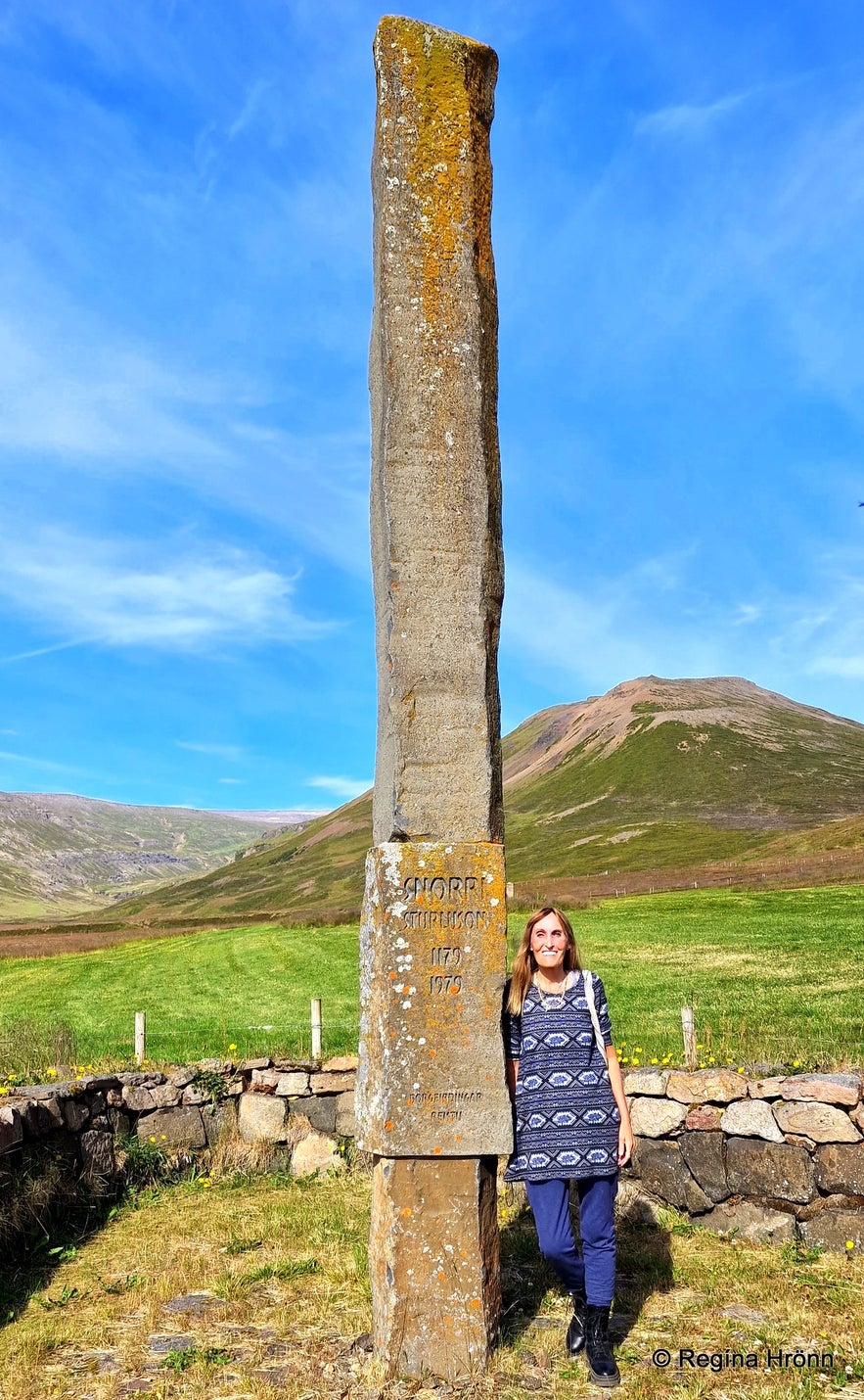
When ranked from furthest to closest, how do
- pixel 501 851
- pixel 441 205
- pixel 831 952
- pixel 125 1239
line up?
pixel 831 952 → pixel 125 1239 → pixel 441 205 → pixel 501 851

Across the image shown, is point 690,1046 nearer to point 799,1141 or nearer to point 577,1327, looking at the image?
point 799,1141

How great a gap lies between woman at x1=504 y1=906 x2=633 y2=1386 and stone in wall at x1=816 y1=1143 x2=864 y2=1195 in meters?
2.44

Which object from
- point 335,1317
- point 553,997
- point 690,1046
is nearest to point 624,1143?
point 553,997

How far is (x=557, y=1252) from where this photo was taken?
494 centimetres

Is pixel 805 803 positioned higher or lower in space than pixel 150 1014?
higher

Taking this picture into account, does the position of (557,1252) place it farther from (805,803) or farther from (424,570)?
(805,803)

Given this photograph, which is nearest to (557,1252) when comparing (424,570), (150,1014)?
(424,570)

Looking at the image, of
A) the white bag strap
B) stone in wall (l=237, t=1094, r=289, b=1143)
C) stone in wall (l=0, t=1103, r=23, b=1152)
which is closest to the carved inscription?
the white bag strap

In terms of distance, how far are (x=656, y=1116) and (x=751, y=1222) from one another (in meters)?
0.95

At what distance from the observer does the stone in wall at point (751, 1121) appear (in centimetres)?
691

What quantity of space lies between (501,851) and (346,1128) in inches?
188

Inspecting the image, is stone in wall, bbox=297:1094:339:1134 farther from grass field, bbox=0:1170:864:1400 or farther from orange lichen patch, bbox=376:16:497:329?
orange lichen patch, bbox=376:16:497:329

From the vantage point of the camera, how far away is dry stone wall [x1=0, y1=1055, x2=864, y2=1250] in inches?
263

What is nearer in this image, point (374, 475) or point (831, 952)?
point (374, 475)
